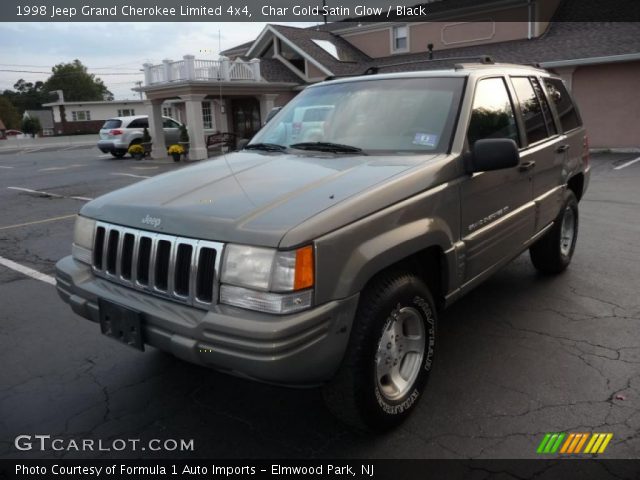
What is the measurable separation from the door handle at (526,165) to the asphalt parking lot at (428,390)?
120cm

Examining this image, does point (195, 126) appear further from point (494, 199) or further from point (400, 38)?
point (494, 199)

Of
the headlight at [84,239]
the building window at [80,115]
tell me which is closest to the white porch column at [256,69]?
the headlight at [84,239]

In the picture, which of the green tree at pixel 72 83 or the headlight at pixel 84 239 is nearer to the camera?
the headlight at pixel 84 239

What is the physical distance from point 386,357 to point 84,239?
6.22 ft

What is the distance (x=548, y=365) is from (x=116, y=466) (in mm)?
2688

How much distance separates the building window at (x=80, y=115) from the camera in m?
60.8

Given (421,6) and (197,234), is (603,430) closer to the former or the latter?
(197,234)

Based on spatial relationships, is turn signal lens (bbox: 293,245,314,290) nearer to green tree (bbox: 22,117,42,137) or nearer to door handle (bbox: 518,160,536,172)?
door handle (bbox: 518,160,536,172)

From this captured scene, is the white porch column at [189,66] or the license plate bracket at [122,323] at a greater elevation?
the white porch column at [189,66]

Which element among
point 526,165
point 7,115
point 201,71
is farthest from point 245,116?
point 7,115

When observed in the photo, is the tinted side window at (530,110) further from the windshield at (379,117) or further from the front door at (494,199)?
the windshield at (379,117)

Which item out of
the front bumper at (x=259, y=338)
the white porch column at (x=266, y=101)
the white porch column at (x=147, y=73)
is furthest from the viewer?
the white porch column at (x=266, y=101)

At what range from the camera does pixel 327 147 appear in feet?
12.1

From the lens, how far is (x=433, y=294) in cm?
334
